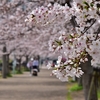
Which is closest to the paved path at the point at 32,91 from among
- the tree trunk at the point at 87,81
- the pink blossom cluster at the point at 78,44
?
the tree trunk at the point at 87,81

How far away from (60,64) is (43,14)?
1075 mm

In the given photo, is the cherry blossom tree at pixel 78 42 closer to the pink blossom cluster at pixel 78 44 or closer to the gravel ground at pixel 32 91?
the pink blossom cluster at pixel 78 44

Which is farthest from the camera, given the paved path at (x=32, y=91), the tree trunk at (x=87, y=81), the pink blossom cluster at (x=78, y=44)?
the paved path at (x=32, y=91)

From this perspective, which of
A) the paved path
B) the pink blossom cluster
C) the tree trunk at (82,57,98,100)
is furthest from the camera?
the paved path

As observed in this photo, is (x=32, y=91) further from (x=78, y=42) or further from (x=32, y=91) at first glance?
(x=78, y=42)

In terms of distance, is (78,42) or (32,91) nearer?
(78,42)

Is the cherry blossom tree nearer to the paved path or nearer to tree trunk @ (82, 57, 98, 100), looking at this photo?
tree trunk @ (82, 57, 98, 100)

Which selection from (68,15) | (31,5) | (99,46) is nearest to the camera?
(99,46)

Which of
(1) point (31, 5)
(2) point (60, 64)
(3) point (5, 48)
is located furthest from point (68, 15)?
(3) point (5, 48)

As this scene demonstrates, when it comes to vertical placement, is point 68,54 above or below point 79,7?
below

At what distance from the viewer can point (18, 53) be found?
43625 mm

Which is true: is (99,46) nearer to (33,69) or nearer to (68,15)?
(68,15)

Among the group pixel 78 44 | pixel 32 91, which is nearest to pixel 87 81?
pixel 78 44

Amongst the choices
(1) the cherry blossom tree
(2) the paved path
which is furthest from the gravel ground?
(1) the cherry blossom tree
